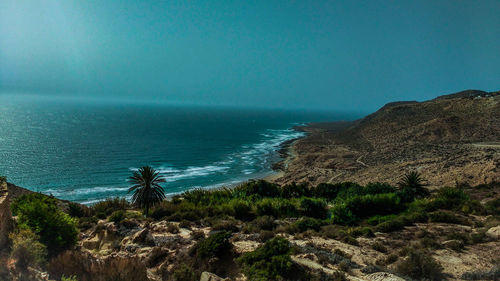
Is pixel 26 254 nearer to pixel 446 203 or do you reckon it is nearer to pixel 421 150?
pixel 446 203

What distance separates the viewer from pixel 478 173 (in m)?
31.9

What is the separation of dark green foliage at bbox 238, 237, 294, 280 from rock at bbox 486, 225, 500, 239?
33.6 feet

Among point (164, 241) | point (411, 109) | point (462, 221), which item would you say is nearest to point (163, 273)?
point (164, 241)

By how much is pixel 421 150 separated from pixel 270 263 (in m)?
59.6

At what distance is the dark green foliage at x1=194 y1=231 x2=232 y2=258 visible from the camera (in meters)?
10.8

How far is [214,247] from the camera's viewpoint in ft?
35.9

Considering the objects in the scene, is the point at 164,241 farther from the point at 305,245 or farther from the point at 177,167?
the point at 177,167

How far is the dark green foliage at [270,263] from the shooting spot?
904 centimetres

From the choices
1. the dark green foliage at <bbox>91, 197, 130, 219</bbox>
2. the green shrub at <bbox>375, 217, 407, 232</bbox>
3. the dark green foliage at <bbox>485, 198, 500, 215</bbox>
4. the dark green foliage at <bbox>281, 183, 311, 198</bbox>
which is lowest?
the dark green foliage at <bbox>281, 183, 311, 198</bbox>

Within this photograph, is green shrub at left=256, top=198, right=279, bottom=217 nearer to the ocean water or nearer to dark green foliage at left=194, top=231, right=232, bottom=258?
dark green foliage at left=194, top=231, right=232, bottom=258

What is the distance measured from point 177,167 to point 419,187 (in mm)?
46396

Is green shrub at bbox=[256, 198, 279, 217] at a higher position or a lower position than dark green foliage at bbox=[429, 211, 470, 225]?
lower

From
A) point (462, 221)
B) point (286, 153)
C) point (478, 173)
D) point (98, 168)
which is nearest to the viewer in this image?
point (462, 221)

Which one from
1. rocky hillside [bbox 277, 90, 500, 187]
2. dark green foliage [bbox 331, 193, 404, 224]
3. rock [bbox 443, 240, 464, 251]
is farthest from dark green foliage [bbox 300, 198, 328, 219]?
rocky hillside [bbox 277, 90, 500, 187]
